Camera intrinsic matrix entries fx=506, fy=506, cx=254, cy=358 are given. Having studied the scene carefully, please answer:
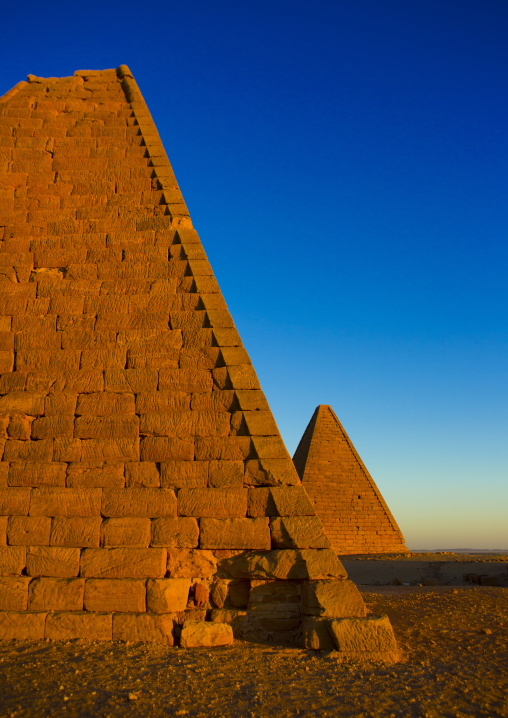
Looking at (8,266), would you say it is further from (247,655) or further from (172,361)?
(247,655)

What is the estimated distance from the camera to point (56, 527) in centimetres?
495

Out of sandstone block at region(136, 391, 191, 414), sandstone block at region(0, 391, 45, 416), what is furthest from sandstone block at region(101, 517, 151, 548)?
sandstone block at region(0, 391, 45, 416)

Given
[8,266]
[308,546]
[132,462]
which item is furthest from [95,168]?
[308,546]

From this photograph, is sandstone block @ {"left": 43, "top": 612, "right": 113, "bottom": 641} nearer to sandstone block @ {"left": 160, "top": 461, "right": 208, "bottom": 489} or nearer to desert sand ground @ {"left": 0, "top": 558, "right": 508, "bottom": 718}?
desert sand ground @ {"left": 0, "top": 558, "right": 508, "bottom": 718}

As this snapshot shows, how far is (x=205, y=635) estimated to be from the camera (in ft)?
14.4

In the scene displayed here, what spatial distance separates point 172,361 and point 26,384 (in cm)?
169

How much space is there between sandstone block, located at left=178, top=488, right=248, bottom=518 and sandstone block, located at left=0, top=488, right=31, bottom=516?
1559 millimetres

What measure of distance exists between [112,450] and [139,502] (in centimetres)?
64

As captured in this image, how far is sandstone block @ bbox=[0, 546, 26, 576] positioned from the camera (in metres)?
4.80

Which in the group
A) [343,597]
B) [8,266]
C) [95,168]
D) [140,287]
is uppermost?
[95,168]

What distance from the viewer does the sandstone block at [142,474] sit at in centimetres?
509

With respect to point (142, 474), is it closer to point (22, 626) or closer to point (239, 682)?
point (22, 626)

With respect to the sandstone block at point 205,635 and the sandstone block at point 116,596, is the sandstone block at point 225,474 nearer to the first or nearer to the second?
the sandstone block at point 116,596

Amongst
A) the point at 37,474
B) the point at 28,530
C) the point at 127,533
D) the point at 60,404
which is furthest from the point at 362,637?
the point at 60,404
